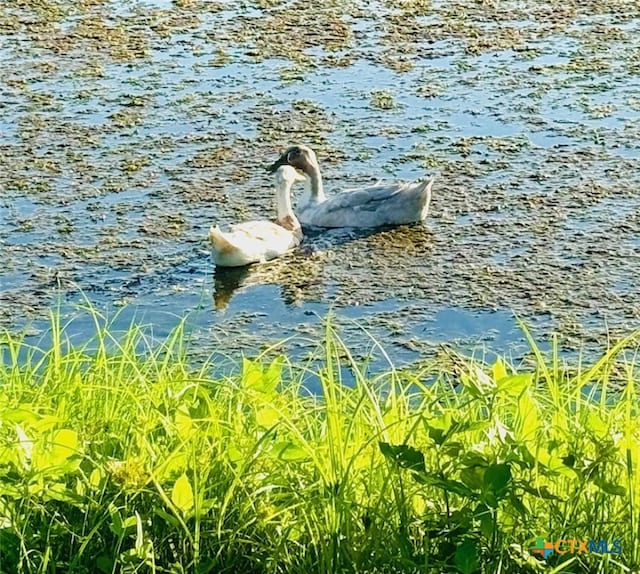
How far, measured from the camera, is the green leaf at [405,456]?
2904mm

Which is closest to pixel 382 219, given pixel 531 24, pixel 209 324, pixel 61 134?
pixel 209 324

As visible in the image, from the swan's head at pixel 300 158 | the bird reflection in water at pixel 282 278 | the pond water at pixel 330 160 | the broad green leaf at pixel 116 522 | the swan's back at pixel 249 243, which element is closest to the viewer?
the broad green leaf at pixel 116 522

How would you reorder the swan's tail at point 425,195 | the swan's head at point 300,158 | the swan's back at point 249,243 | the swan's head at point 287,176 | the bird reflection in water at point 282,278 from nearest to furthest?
the bird reflection in water at point 282,278 → the swan's back at point 249,243 → the swan's tail at point 425,195 → the swan's head at point 287,176 → the swan's head at point 300,158

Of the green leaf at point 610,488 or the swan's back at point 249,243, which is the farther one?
the swan's back at point 249,243

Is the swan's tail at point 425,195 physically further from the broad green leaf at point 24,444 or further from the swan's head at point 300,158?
the broad green leaf at point 24,444

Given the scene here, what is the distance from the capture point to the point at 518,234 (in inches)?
273

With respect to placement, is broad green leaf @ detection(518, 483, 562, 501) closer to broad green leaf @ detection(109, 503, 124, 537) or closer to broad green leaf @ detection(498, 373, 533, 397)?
broad green leaf @ detection(498, 373, 533, 397)

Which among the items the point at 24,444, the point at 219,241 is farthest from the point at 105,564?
the point at 219,241

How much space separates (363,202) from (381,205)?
0.10 metres

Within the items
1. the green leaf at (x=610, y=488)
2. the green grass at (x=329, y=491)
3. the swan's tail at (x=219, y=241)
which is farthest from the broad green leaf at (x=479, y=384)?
the swan's tail at (x=219, y=241)

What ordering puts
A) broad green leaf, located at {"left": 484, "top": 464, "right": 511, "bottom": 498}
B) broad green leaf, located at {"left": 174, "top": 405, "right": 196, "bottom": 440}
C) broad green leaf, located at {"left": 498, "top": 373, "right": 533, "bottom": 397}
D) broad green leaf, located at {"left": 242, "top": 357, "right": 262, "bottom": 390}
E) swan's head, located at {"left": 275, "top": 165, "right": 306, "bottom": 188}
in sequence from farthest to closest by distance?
swan's head, located at {"left": 275, "top": 165, "right": 306, "bottom": 188}
broad green leaf, located at {"left": 242, "top": 357, "right": 262, "bottom": 390}
broad green leaf, located at {"left": 174, "top": 405, "right": 196, "bottom": 440}
broad green leaf, located at {"left": 498, "top": 373, "right": 533, "bottom": 397}
broad green leaf, located at {"left": 484, "top": 464, "right": 511, "bottom": 498}

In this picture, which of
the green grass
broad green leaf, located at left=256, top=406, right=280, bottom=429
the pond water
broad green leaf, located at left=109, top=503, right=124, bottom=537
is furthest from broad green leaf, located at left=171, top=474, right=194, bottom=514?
the pond water

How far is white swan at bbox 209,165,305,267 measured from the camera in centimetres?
666

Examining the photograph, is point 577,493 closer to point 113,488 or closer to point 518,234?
point 113,488
